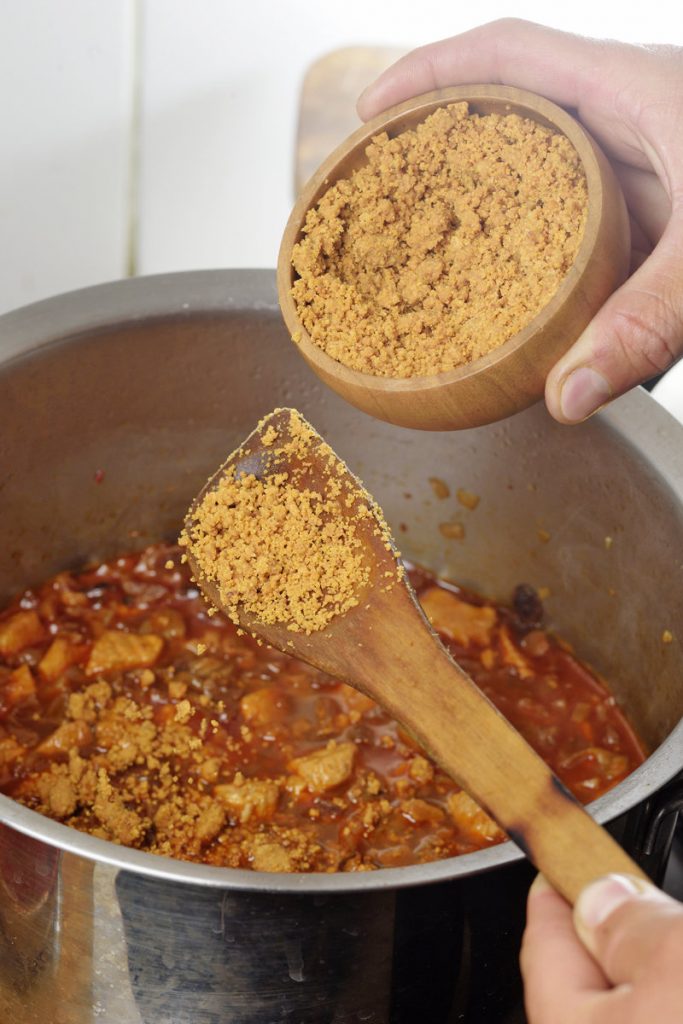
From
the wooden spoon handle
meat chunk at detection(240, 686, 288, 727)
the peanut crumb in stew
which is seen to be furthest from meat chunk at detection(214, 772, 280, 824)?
the wooden spoon handle

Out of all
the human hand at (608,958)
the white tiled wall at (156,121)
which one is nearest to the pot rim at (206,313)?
the human hand at (608,958)

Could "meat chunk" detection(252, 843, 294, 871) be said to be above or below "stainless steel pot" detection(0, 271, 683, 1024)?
below

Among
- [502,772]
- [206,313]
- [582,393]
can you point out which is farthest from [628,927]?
[206,313]

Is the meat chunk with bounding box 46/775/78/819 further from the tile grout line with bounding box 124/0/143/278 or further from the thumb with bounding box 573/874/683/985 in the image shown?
the tile grout line with bounding box 124/0/143/278

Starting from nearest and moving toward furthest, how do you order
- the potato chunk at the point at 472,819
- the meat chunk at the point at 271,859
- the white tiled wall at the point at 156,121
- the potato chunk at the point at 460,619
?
the meat chunk at the point at 271,859, the potato chunk at the point at 472,819, the potato chunk at the point at 460,619, the white tiled wall at the point at 156,121

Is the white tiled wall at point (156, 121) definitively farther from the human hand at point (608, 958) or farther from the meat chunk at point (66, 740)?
the human hand at point (608, 958)

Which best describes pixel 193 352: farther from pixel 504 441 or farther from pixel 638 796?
pixel 638 796
